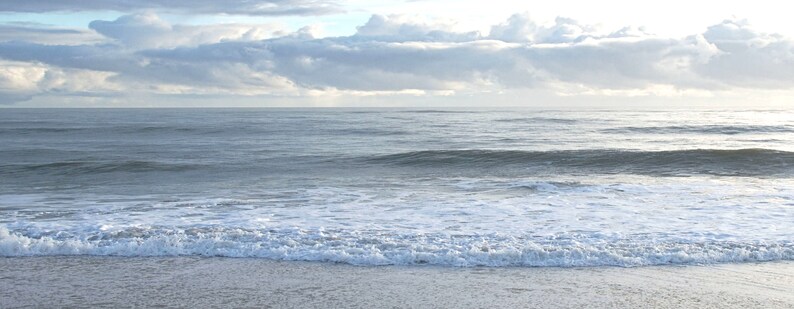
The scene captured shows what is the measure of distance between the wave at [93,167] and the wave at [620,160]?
691 cm

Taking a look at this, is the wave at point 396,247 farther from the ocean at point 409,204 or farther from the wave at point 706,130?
the wave at point 706,130

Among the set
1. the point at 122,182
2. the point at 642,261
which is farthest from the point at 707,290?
the point at 122,182

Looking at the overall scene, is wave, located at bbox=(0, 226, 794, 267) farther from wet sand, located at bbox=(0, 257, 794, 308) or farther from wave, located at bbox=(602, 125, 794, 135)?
wave, located at bbox=(602, 125, 794, 135)

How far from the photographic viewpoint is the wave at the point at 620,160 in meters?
21.8

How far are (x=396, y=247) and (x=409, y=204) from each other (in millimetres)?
4499

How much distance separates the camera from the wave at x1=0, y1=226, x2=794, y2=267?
8.82 m

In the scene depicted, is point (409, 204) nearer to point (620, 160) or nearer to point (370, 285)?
point (370, 285)

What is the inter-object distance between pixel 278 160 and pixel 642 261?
18.4m

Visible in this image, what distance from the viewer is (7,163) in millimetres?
24609

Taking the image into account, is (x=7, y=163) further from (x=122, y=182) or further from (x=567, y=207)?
(x=567, y=207)

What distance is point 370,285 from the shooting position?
25.4 feet

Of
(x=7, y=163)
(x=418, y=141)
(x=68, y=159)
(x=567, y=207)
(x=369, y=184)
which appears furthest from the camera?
(x=418, y=141)

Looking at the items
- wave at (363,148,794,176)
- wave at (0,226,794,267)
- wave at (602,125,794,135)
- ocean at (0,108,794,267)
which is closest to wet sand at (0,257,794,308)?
wave at (0,226,794,267)

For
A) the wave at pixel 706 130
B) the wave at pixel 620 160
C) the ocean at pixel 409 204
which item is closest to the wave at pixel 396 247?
the ocean at pixel 409 204
